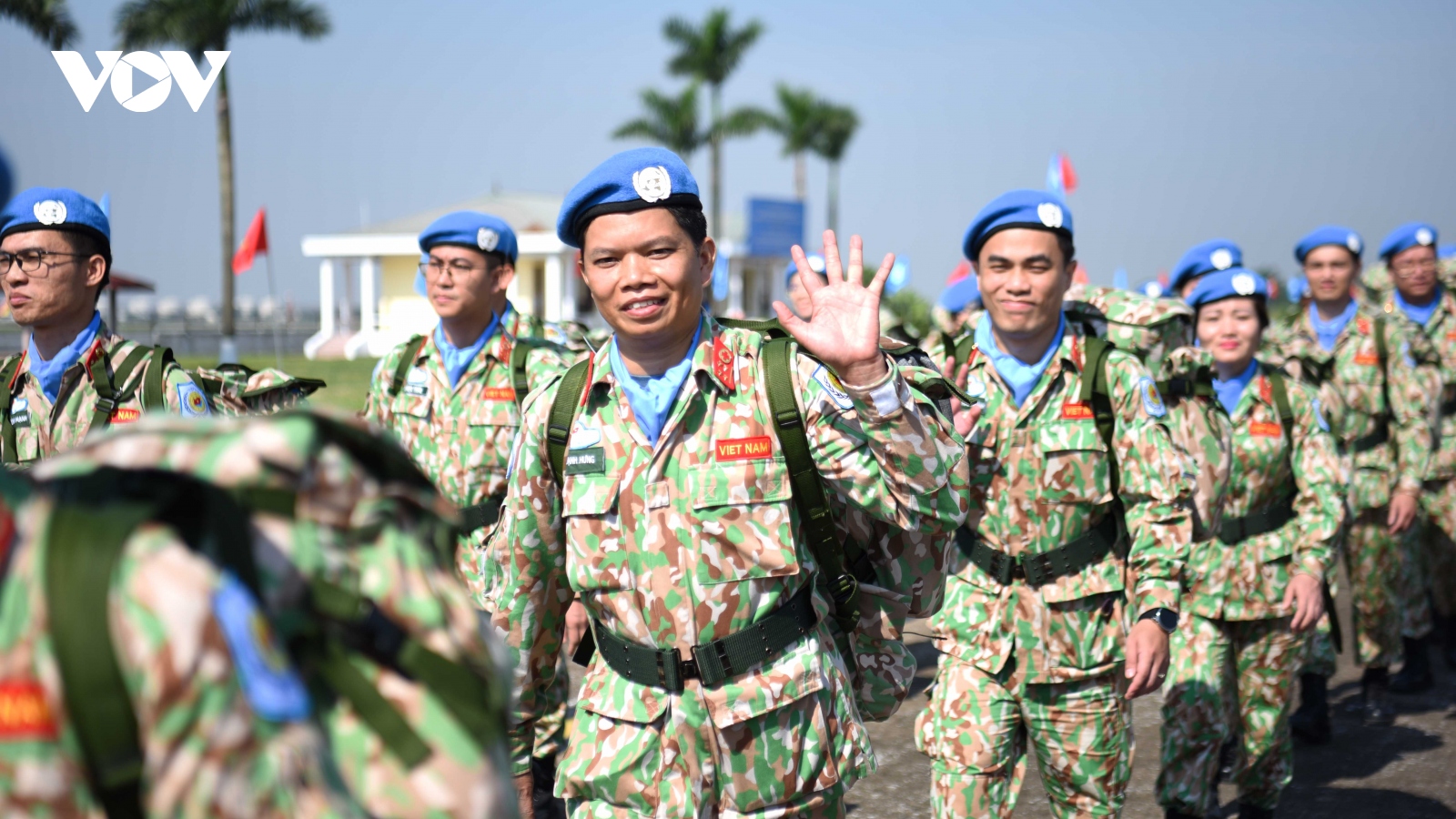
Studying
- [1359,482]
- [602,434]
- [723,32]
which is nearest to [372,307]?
[723,32]

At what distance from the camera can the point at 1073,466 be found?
4531 millimetres

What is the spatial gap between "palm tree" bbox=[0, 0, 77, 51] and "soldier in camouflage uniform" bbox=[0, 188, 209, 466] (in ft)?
40.4

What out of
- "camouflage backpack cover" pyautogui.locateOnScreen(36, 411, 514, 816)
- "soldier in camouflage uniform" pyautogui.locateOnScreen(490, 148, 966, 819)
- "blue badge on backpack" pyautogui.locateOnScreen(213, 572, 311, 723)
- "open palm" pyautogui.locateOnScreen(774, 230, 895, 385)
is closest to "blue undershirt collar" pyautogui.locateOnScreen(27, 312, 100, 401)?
"soldier in camouflage uniform" pyautogui.locateOnScreen(490, 148, 966, 819)

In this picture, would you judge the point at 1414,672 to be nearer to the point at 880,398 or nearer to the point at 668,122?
the point at 880,398

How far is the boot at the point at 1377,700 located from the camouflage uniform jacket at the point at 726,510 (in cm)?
549

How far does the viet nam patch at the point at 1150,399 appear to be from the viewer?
4.53 metres

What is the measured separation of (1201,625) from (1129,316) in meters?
1.43

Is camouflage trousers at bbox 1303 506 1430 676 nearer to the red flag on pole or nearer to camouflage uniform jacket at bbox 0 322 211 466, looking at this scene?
camouflage uniform jacket at bbox 0 322 211 466

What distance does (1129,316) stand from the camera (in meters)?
5.59

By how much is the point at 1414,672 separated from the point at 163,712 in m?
8.62

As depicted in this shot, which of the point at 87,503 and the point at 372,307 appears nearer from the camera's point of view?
the point at 87,503

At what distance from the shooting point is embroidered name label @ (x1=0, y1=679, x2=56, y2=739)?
1367 mm

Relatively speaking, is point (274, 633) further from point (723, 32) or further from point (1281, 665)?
point (723, 32)

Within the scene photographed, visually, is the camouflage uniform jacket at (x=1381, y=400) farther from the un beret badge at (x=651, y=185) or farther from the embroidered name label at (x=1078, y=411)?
the un beret badge at (x=651, y=185)
